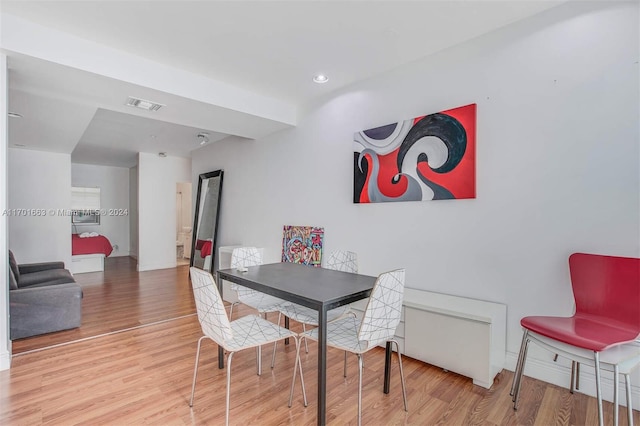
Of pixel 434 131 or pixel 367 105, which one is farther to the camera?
pixel 367 105

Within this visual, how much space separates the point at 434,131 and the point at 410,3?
3.49 ft

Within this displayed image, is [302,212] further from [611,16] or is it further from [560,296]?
[611,16]

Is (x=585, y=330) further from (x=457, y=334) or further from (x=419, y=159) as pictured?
(x=419, y=159)

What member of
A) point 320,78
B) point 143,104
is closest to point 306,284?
point 320,78

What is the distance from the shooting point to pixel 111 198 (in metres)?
8.63

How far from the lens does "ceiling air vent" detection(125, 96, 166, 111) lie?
3.17m

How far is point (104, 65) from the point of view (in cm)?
264

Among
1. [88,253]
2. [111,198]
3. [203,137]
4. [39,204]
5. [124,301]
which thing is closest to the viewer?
[124,301]

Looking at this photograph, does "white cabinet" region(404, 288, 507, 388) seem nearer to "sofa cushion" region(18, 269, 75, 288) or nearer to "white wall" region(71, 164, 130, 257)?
"sofa cushion" region(18, 269, 75, 288)

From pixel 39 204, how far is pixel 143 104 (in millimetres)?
4341

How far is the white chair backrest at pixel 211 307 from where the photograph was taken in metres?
1.78

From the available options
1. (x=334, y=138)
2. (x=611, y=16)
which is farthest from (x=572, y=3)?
(x=334, y=138)

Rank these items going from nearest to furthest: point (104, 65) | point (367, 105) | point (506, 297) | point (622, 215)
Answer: point (622, 215)
point (506, 297)
point (104, 65)
point (367, 105)

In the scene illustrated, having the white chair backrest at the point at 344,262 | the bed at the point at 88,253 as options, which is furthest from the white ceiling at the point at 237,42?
the bed at the point at 88,253
